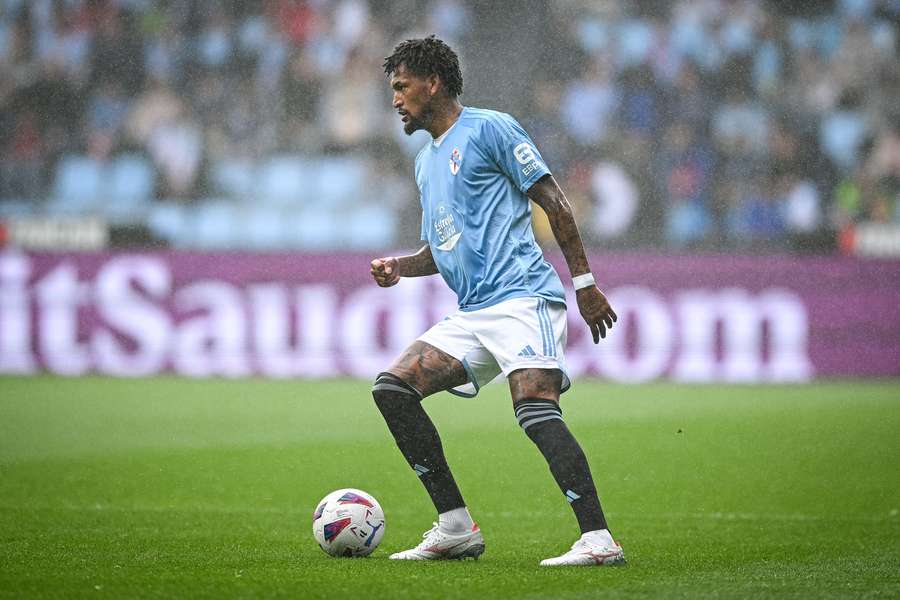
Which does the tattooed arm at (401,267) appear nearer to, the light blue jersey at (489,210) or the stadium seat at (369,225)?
the light blue jersey at (489,210)

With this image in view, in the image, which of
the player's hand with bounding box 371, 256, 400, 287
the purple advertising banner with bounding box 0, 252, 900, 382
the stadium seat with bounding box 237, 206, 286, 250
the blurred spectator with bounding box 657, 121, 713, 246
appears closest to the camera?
the player's hand with bounding box 371, 256, 400, 287

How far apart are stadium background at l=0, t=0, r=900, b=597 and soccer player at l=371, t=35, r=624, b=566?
1.68 ft

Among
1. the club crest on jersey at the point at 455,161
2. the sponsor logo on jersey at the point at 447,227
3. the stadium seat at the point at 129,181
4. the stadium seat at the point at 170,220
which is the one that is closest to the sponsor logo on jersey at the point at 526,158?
the club crest on jersey at the point at 455,161

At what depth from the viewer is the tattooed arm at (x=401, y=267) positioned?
5.75m

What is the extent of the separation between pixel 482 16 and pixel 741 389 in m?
8.12

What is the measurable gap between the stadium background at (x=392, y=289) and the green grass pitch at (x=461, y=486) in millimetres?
39

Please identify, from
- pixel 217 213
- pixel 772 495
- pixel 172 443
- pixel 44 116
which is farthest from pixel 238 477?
pixel 44 116

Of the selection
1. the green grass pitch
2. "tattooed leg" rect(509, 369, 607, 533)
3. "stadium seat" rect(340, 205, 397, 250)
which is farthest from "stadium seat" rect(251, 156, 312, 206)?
"tattooed leg" rect(509, 369, 607, 533)

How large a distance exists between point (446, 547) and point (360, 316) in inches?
419

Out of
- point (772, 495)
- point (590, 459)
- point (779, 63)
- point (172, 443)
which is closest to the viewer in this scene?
point (772, 495)

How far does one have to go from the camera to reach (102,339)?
1634 cm

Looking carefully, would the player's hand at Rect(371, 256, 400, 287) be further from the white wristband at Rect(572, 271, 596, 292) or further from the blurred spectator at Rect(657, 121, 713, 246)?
the blurred spectator at Rect(657, 121, 713, 246)

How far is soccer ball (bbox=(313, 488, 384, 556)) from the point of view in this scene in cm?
555

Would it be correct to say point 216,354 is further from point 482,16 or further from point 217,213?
point 482,16
